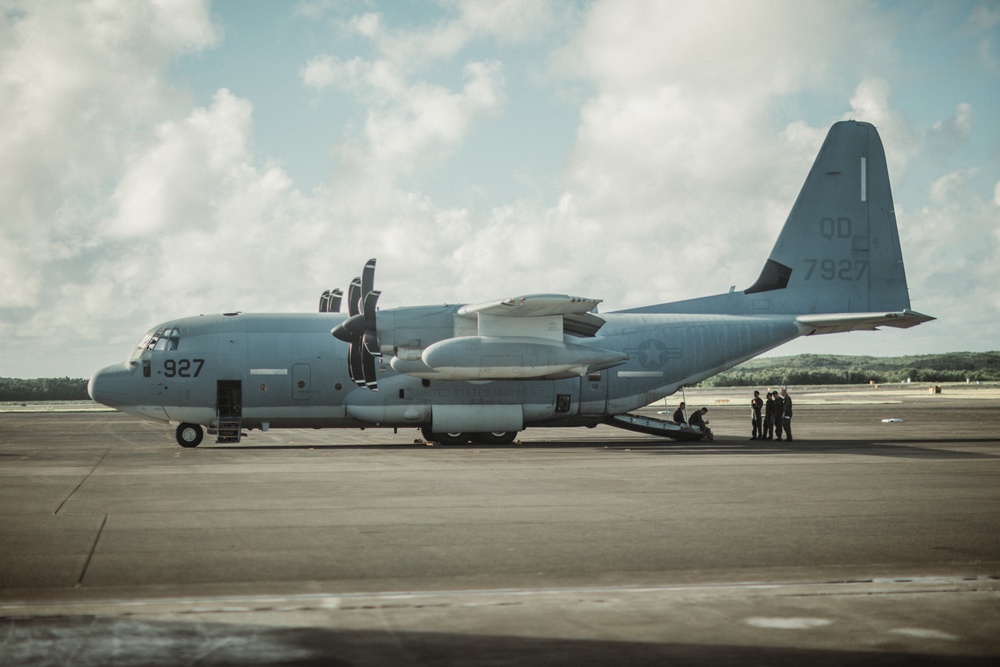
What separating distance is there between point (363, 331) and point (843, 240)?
17.8 meters

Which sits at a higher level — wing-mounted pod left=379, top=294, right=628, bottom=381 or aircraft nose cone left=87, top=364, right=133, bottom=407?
wing-mounted pod left=379, top=294, right=628, bottom=381

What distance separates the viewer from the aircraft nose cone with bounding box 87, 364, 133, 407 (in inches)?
1188

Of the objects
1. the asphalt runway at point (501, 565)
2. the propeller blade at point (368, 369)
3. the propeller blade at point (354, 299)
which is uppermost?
the propeller blade at point (354, 299)

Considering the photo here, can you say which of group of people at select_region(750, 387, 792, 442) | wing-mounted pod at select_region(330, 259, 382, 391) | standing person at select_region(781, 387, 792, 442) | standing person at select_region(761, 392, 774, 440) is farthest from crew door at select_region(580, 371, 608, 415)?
wing-mounted pod at select_region(330, 259, 382, 391)

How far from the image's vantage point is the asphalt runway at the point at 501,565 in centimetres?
699

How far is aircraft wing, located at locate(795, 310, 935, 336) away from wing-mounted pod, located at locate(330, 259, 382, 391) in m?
15.0

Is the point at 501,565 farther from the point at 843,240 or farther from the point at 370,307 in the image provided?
the point at 843,240

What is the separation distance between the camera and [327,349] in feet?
102

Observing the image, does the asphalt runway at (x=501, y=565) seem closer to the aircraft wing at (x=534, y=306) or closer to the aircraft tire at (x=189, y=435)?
the aircraft wing at (x=534, y=306)

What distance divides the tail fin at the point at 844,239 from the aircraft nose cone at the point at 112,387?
22.8 m

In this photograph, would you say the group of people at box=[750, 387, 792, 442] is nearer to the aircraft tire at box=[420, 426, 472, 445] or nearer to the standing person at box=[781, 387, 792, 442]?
the standing person at box=[781, 387, 792, 442]

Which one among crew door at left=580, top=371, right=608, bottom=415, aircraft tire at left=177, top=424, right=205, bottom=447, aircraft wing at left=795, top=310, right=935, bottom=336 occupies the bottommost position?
aircraft tire at left=177, top=424, right=205, bottom=447

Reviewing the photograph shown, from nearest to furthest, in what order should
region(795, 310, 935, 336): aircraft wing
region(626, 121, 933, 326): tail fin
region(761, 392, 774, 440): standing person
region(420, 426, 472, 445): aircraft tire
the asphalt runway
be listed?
1. the asphalt runway
2. region(795, 310, 935, 336): aircraft wing
3. region(420, 426, 472, 445): aircraft tire
4. region(761, 392, 774, 440): standing person
5. region(626, 121, 933, 326): tail fin

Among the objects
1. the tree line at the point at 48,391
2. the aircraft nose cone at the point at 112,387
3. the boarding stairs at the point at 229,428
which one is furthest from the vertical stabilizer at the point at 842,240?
the tree line at the point at 48,391
